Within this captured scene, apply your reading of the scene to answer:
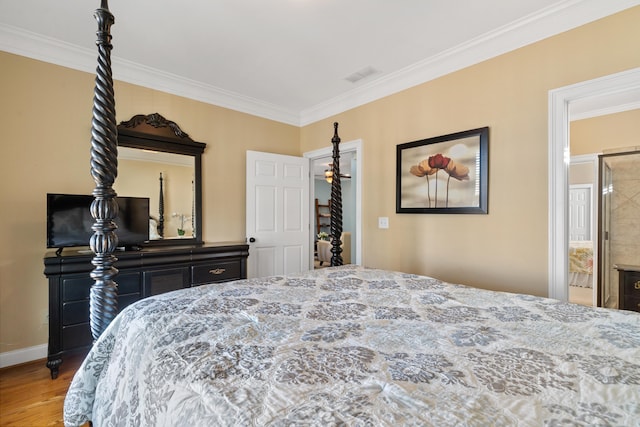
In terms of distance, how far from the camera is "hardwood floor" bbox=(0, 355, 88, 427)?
182 cm

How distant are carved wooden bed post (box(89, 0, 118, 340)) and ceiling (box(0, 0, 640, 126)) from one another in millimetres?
929

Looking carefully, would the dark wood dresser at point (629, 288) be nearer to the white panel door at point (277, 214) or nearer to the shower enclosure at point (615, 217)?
the shower enclosure at point (615, 217)

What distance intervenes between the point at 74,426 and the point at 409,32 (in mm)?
3174

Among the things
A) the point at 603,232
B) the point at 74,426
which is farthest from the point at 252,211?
the point at 603,232

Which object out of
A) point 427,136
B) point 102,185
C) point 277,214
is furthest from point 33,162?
point 427,136

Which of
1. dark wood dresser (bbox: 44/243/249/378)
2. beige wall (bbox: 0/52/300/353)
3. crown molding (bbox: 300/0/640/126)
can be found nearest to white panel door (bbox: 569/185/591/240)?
crown molding (bbox: 300/0/640/126)

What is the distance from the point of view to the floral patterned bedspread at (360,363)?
614 millimetres

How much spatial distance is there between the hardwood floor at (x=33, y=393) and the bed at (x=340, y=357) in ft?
3.27

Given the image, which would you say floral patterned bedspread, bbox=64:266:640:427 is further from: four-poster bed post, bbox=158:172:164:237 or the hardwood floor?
four-poster bed post, bbox=158:172:164:237

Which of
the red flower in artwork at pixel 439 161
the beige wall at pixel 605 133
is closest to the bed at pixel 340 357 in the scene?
the red flower in artwork at pixel 439 161

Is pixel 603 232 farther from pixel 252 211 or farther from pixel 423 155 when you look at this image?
pixel 252 211

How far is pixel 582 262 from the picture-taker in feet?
15.6

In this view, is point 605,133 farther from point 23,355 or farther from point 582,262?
point 23,355

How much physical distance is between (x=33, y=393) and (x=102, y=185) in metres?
1.81
